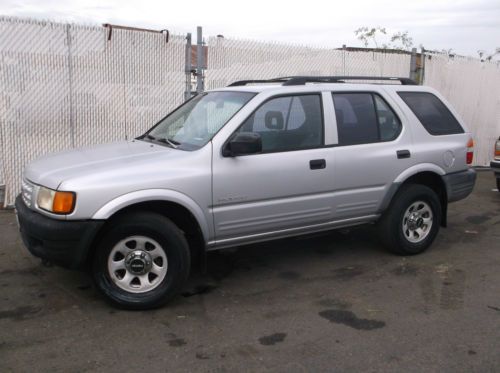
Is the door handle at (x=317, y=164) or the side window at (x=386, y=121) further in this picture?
the side window at (x=386, y=121)

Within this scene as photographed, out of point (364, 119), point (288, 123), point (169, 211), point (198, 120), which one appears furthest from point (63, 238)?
point (364, 119)

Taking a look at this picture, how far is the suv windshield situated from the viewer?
4592 mm

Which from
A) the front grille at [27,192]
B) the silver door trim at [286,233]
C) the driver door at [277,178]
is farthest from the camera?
the silver door trim at [286,233]

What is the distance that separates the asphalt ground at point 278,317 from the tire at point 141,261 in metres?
0.14

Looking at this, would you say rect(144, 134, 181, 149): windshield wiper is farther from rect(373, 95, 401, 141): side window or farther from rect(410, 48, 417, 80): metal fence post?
rect(410, 48, 417, 80): metal fence post

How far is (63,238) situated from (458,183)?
4.10m

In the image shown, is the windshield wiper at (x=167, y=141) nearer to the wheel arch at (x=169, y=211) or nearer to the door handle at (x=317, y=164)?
the wheel arch at (x=169, y=211)

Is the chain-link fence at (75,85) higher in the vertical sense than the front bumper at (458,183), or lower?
higher

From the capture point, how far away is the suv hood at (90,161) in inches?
158

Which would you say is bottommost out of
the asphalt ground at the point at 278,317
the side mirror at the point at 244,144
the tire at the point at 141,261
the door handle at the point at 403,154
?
the asphalt ground at the point at 278,317

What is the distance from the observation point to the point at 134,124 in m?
8.02

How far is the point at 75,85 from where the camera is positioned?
7512 mm

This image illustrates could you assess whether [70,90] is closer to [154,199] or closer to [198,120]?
[198,120]

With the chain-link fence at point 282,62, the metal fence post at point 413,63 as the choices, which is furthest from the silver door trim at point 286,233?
the metal fence post at point 413,63
